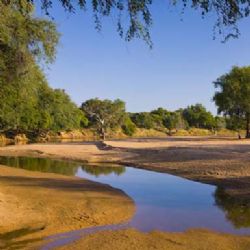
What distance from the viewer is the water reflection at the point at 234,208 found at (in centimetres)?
1521

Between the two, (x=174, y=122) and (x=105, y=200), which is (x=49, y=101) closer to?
(x=174, y=122)

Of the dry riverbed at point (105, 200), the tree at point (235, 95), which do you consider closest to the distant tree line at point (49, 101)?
the tree at point (235, 95)

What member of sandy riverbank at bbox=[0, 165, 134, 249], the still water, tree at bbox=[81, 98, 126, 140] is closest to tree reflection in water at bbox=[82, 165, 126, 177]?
the still water

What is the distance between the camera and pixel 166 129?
134 meters

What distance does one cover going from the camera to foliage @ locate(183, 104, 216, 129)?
141 metres

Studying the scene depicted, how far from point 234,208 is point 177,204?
229 cm

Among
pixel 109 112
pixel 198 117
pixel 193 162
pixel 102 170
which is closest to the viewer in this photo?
pixel 193 162

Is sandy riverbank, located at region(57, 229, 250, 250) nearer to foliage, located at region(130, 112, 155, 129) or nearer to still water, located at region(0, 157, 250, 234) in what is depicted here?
still water, located at region(0, 157, 250, 234)

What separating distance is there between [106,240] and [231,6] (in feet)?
23.4

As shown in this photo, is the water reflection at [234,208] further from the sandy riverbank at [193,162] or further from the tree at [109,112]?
the tree at [109,112]

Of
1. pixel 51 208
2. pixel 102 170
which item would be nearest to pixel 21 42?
pixel 51 208

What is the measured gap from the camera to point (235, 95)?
7025 cm

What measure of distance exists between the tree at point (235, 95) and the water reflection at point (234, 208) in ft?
165

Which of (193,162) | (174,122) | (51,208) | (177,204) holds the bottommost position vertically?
(177,204)
